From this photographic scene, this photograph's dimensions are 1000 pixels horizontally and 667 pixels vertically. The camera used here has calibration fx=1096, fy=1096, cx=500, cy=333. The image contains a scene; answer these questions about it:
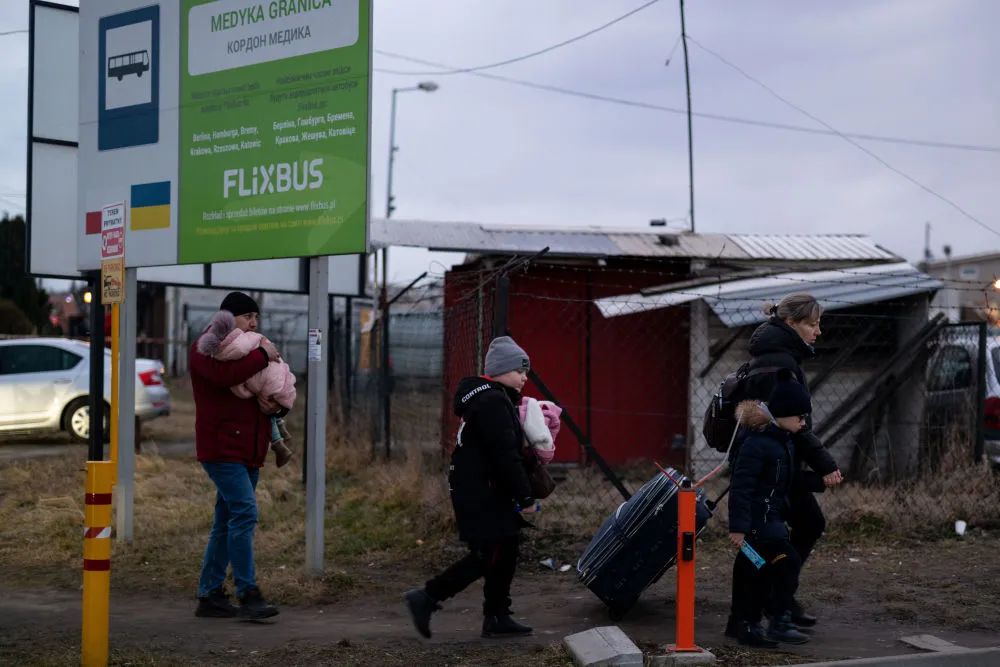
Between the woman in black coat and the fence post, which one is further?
the fence post

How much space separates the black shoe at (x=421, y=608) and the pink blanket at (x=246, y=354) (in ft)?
4.58

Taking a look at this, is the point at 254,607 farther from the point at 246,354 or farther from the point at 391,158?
the point at 391,158

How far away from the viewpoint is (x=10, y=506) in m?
10.1

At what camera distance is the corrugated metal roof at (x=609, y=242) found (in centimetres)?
1224

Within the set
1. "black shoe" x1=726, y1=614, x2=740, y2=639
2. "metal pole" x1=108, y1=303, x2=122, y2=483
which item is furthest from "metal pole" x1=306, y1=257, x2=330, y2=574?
"black shoe" x1=726, y1=614, x2=740, y2=639

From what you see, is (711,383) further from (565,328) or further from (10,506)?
(10,506)

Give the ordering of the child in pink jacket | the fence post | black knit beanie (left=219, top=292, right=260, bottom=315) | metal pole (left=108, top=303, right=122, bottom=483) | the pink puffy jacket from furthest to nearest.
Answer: the fence post
metal pole (left=108, top=303, right=122, bottom=483)
black knit beanie (left=219, top=292, right=260, bottom=315)
the child in pink jacket
the pink puffy jacket

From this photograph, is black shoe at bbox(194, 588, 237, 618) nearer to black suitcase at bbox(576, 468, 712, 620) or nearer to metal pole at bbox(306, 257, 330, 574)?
metal pole at bbox(306, 257, 330, 574)

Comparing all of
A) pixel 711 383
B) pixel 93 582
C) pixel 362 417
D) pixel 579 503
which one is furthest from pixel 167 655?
pixel 362 417

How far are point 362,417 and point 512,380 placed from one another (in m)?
9.06

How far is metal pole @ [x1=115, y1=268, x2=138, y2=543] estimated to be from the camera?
8.45 m

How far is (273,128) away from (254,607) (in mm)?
3088

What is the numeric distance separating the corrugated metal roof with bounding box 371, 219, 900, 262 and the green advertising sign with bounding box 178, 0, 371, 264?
4.45 meters

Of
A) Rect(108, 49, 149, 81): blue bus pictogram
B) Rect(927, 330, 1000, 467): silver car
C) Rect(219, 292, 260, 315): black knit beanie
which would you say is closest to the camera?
Rect(219, 292, 260, 315): black knit beanie
